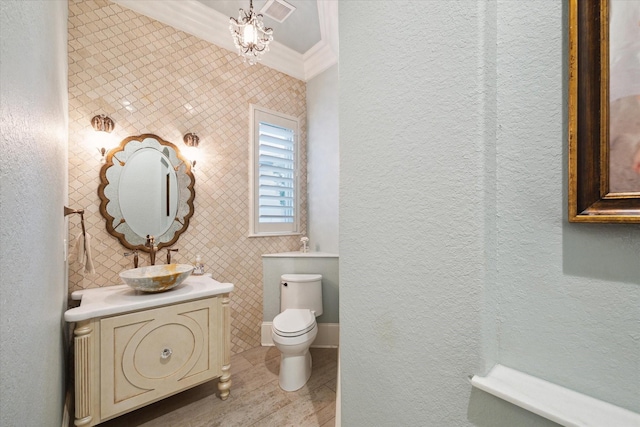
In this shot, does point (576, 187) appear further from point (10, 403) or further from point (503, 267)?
point (10, 403)

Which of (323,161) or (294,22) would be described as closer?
(294,22)

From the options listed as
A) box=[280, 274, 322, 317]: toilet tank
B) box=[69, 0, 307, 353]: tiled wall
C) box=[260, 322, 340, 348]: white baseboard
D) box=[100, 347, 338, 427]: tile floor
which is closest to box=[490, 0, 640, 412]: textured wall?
box=[100, 347, 338, 427]: tile floor

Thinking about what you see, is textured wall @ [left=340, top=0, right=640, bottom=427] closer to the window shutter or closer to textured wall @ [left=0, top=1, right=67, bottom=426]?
textured wall @ [left=0, top=1, right=67, bottom=426]

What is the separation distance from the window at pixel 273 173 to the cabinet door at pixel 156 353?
1.08 m

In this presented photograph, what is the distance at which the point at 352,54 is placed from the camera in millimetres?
917

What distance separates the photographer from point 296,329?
77.1 inches

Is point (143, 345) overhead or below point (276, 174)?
below

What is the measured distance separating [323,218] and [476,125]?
7.48 ft

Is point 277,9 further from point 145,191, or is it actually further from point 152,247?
point 152,247

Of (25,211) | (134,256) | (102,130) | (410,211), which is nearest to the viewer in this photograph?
(25,211)

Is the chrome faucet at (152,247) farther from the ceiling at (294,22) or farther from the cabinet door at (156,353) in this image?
the ceiling at (294,22)

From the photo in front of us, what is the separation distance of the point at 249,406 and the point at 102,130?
2201 mm

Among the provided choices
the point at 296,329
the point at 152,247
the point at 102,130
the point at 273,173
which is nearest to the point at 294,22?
the point at 273,173

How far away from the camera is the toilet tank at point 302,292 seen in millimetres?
2496
